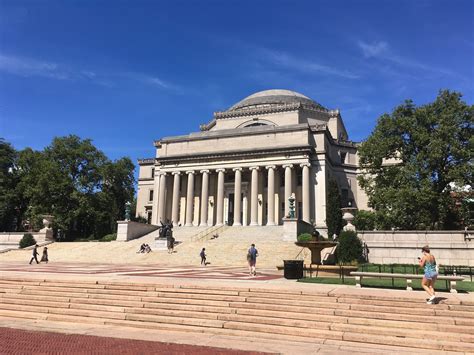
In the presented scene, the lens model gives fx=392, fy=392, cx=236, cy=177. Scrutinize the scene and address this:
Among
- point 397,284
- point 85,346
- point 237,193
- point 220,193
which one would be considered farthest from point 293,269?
point 220,193

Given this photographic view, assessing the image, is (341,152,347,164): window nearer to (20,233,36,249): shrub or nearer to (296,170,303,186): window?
(296,170,303,186): window

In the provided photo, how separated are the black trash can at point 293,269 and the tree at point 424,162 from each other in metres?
18.8

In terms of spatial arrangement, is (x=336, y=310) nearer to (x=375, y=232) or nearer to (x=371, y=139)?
(x=375, y=232)

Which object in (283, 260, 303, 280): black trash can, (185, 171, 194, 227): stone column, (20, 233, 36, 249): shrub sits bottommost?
(283, 260, 303, 280): black trash can

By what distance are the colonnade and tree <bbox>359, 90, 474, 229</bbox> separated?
1203 centimetres

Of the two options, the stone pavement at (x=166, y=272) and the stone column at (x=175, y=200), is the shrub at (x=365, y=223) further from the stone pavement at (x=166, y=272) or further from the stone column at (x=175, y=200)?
the stone column at (x=175, y=200)

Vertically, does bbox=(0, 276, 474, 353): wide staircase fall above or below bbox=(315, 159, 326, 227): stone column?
below

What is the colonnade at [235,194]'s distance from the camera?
4753 cm

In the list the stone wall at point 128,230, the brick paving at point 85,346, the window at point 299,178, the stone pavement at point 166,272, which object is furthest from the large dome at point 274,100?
the brick paving at point 85,346

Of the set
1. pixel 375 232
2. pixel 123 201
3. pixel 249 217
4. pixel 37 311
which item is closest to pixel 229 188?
pixel 249 217

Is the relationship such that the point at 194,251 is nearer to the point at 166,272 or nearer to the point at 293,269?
the point at 166,272

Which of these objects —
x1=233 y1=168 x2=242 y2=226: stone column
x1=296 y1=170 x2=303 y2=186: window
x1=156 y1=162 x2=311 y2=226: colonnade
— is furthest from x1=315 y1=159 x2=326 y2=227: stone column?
x1=233 y1=168 x2=242 y2=226: stone column

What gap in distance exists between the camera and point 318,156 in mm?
49906

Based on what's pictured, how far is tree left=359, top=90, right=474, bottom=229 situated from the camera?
3216 cm
